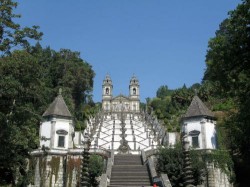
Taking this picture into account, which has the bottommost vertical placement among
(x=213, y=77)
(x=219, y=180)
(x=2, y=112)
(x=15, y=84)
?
(x=219, y=180)

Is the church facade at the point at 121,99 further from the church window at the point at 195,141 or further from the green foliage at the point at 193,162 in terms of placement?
the green foliage at the point at 193,162

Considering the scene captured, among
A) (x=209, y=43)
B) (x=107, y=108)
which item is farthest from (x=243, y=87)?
(x=107, y=108)

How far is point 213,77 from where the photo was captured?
82.4 ft

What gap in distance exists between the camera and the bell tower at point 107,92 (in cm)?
10425

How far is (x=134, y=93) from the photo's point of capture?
106812mm

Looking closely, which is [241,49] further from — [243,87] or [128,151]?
[128,151]

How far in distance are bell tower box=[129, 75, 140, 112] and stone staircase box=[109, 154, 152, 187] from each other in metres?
73.2

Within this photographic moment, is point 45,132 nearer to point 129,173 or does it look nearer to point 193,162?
point 129,173

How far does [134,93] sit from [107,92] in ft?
27.8

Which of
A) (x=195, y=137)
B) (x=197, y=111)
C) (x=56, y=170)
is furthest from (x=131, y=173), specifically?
(x=197, y=111)

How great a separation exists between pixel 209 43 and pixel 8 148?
626 inches

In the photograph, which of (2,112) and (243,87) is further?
(243,87)

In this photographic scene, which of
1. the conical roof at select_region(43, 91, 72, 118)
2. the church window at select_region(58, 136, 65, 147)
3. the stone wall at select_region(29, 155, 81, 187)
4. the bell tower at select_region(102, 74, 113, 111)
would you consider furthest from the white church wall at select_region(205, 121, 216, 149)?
the bell tower at select_region(102, 74, 113, 111)

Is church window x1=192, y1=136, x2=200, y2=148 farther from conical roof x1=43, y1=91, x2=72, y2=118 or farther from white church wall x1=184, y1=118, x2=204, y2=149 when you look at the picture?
conical roof x1=43, y1=91, x2=72, y2=118
